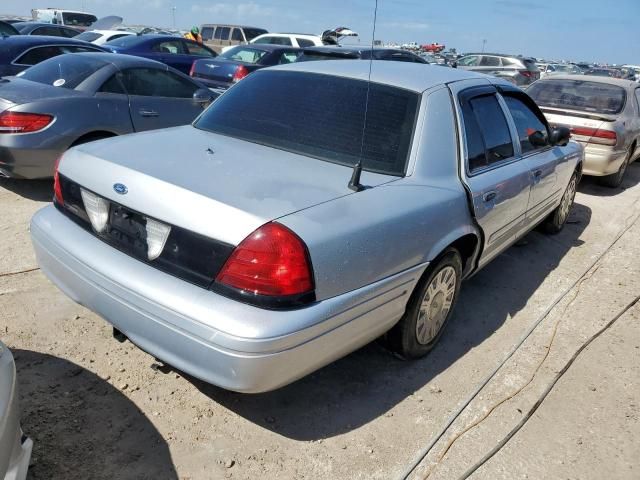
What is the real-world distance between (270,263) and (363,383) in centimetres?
117

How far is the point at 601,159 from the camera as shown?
712cm

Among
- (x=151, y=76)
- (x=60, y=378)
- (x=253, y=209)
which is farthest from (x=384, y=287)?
(x=151, y=76)

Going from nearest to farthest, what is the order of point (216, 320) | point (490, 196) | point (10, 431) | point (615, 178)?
point (10, 431)
point (216, 320)
point (490, 196)
point (615, 178)

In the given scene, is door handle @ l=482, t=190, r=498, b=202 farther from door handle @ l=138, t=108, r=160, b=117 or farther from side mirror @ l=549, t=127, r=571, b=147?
door handle @ l=138, t=108, r=160, b=117

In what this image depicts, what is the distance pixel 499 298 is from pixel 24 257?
351 centimetres

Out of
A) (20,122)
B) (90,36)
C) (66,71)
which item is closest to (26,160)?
(20,122)

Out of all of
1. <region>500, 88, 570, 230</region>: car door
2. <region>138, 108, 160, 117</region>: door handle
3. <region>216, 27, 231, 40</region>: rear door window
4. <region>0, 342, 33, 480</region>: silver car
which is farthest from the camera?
<region>216, 27, 231, 40</region>: rear door window

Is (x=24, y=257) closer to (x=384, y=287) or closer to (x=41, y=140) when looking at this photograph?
(x=41, y=140)

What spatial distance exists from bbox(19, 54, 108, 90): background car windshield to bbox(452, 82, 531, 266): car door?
396 centimetres

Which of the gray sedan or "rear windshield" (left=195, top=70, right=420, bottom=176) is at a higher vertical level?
"rear windshield" (left=195, top=70, right=420, bottom=176)

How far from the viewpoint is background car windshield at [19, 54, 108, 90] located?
17.7ft

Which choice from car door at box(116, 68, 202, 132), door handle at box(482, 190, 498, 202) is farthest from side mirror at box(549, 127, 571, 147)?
car door at box(116, 68, 202, 132)

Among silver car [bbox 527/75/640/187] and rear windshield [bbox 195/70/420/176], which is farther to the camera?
silver car [bbox 527/75/640/187]

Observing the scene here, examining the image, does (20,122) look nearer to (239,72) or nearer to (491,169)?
(491,169)
